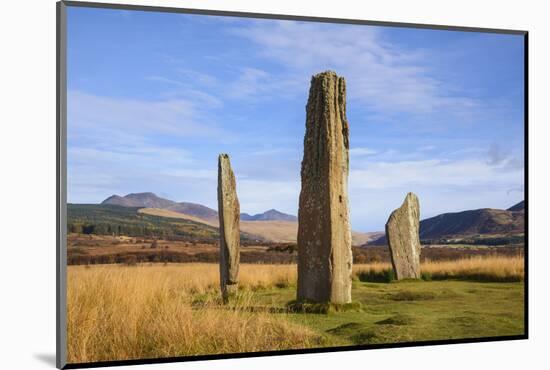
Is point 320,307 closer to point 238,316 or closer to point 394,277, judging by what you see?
point 238,316

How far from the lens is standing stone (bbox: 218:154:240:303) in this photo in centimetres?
1115

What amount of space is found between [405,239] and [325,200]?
559 cm

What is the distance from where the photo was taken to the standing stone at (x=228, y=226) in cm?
1115

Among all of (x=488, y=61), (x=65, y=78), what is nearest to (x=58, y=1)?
(x=65, y=78)

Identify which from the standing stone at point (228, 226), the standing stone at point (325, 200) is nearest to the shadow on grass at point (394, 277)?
A: the standing stone at point (228, 226)

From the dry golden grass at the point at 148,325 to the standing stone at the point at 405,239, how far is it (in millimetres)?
5848

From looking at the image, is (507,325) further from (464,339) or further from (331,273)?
(331,273)

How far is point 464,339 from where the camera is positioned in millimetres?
9578

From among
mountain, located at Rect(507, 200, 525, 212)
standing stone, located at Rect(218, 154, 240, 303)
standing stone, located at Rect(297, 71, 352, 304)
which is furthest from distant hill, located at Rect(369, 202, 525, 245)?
standing stone, located at Rect(218, 154, 240, 303)

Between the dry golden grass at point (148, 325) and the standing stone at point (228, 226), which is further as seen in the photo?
the standing stone at point (228, 226)

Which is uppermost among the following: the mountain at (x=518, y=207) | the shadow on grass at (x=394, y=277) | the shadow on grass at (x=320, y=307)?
the mountain at (x=518, y=207)

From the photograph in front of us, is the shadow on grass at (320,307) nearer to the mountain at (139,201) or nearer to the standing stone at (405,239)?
the mountain at (139,201)

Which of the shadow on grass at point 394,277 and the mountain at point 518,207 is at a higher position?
the mountain at point 518,207

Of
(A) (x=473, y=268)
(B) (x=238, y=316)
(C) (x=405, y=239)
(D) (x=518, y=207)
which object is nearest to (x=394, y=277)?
(C) (x=405, y=239)
